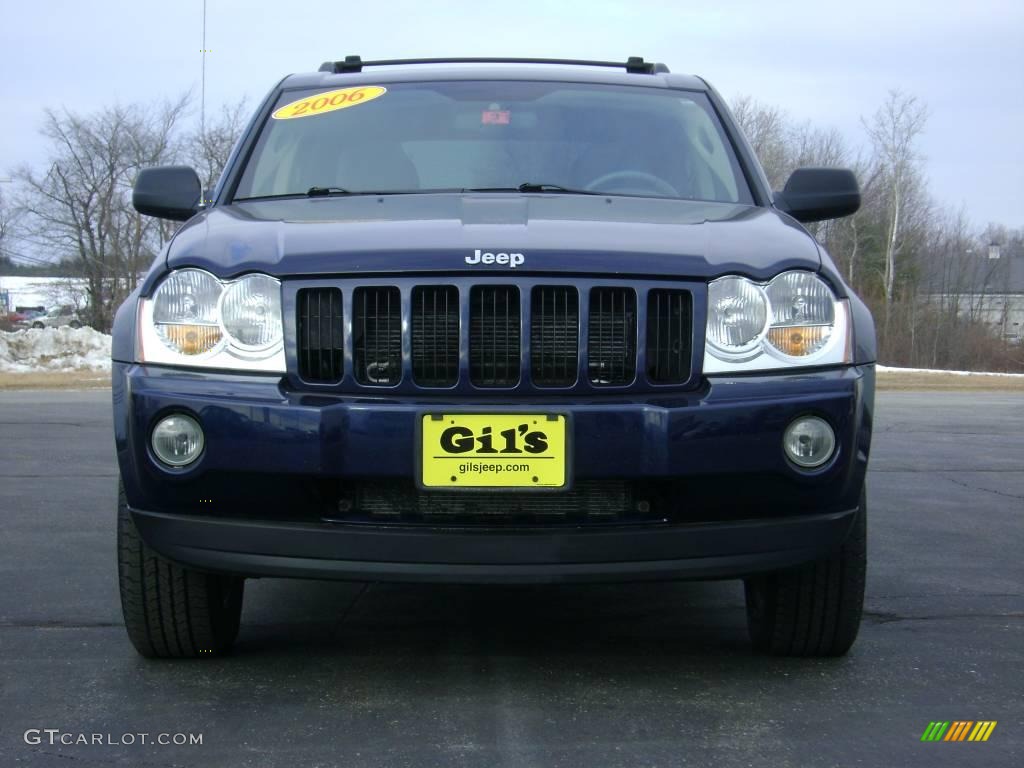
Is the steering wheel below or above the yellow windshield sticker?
below

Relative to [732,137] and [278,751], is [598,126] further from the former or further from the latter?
[278,751]

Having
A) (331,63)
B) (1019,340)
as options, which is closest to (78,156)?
(1019,340)

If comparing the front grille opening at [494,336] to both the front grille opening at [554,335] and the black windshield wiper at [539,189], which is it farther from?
the black windshield wiper at [539,189]

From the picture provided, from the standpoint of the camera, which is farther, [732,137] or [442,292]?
[732,137]

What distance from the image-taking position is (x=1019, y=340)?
1969 inches

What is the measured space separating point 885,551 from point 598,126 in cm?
232

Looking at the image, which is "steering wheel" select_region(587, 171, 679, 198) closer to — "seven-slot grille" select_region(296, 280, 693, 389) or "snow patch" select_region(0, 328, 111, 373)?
"seven-slot grille" select_region(296, 280, 693, 389)

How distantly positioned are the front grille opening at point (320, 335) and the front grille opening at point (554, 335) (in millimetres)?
480

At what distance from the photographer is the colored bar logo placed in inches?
122

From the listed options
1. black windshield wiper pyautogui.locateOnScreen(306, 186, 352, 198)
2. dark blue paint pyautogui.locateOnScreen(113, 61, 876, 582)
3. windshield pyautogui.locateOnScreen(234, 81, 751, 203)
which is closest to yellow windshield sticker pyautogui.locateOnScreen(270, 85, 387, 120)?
windshield pyautogui.locateOnScreen(234, 81, 751, 203)

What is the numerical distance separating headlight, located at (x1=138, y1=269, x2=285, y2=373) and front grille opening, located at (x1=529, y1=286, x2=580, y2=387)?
2.07 feet

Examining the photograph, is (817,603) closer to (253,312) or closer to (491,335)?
(491,335)

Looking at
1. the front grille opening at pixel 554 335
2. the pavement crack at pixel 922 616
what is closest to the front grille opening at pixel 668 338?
the front grille opening at pixel 554 335

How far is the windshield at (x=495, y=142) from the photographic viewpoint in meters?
4.49
